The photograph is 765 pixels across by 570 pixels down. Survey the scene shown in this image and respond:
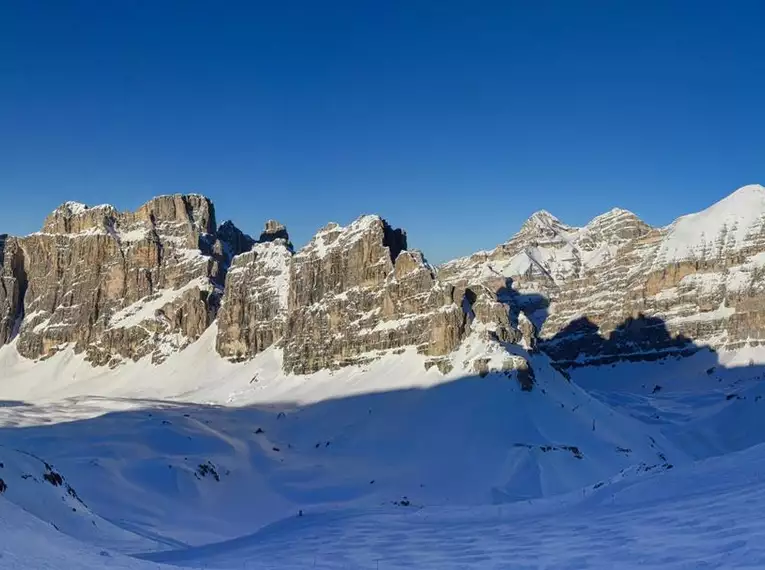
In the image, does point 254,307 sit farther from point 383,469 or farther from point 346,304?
point 383,469

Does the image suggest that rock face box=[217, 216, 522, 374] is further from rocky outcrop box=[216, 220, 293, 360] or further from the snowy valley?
the snowy valley

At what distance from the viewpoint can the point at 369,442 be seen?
311ft

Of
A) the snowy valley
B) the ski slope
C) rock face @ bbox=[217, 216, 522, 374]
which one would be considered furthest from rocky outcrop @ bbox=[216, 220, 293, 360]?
the ski slope

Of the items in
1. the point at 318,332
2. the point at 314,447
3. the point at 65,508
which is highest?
the point at 318,332

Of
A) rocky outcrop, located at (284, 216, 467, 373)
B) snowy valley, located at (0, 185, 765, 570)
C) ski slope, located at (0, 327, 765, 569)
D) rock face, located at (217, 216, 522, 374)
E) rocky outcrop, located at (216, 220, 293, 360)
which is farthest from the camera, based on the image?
rocky outcrop, located at (216, 220, 293, 360)

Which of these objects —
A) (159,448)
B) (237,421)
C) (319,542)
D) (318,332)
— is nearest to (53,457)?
(159,448)

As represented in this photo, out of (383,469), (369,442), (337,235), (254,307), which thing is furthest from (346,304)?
(383,469)

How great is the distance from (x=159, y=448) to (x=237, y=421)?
2497 centimetres

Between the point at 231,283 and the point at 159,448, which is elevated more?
the point at 231,283

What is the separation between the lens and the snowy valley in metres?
20.4

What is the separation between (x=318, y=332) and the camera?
145875 millimetres

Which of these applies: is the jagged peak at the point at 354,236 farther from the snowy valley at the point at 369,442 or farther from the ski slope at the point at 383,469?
the ski slope at the point at 383,469

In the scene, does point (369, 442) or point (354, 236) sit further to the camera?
point (354, 236)

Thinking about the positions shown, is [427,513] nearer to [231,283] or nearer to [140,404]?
[140,404]
